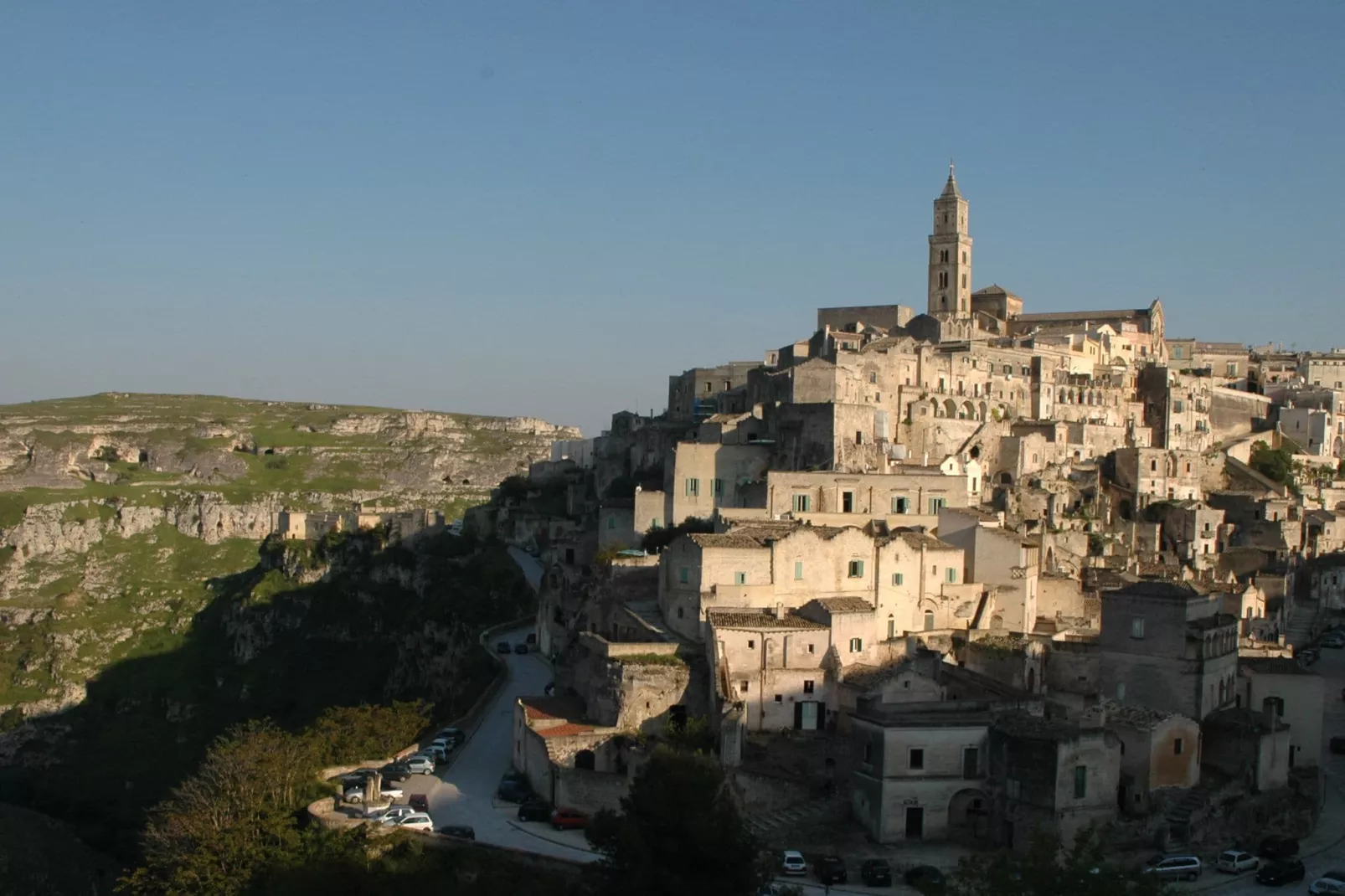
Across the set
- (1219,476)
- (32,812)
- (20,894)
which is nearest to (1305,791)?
(1219,476)

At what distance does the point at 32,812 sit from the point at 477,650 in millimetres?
25919

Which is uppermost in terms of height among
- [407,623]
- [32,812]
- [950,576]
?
[950,576]

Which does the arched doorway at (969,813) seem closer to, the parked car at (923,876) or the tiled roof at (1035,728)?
the tiled roof at (1035,728)

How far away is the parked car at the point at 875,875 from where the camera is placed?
3422 centimetres

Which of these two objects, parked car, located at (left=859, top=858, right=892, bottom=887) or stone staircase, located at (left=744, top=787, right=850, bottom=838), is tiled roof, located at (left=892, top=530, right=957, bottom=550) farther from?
parked car, located at (left=859, top=858, right=892, bottom=887)

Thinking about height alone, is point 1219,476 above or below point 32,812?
above

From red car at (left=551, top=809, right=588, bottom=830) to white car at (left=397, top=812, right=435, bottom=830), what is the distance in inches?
137

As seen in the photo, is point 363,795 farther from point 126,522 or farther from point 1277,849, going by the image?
point 126,522

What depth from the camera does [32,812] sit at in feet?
226

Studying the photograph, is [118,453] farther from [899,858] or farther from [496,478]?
[899,858]

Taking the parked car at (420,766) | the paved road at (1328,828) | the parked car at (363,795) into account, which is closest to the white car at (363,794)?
the parked car at (363,795)

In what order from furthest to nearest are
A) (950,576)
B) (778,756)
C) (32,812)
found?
(32,812) < (950,576) < (778,756)

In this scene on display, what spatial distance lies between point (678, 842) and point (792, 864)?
4.15m

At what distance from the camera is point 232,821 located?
3994cm
